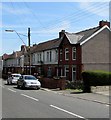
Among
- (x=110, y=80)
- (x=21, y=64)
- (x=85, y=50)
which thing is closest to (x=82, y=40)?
(x=85, y=50)

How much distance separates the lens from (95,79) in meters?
27.8

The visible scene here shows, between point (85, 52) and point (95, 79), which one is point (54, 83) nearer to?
point (95, 79)

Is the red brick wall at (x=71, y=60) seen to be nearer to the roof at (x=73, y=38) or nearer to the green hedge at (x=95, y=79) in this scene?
the roof at (x=73, y=38)

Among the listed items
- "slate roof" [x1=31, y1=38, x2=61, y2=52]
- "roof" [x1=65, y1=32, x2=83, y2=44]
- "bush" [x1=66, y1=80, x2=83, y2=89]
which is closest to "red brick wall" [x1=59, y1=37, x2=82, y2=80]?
"roof" [x1=65, y1=32, x2=83, y2=44]

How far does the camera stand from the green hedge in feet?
88.1

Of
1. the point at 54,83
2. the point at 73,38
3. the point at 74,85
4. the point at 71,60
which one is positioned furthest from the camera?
the point at 73,38

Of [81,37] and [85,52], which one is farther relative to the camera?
[81,37]

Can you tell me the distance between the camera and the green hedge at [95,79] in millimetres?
26844

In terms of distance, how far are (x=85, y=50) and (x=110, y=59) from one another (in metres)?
4.56

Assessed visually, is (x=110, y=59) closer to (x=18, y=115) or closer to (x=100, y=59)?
(x=100, y=59)

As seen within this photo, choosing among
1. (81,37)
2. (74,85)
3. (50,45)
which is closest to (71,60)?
(81,37)

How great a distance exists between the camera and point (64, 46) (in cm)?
4506

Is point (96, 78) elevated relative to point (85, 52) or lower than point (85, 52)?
lower

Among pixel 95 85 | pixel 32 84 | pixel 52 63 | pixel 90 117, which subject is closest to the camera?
pixel 90 117
